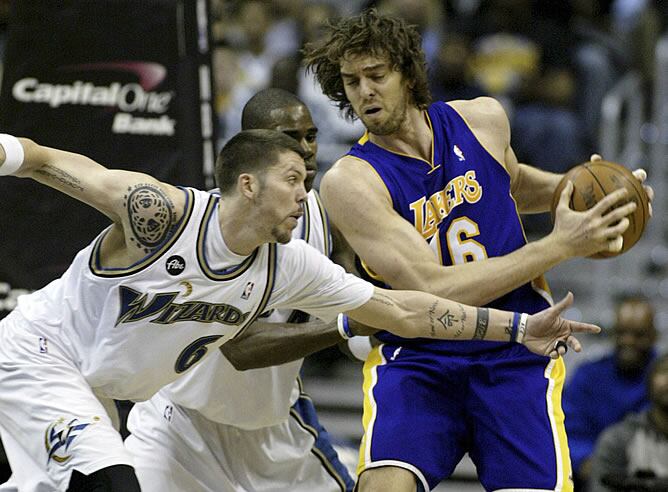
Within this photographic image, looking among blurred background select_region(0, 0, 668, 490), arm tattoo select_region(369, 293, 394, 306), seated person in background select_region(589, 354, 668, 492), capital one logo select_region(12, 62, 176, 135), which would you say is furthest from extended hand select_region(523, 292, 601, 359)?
seated person in background select_region(589, 354, 668, 492)

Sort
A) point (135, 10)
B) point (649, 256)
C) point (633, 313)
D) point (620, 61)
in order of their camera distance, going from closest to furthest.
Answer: point (135, 10) < point (633, 313) < point (649, 256) < point (620, 61)

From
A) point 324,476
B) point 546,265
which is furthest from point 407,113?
point 324,476

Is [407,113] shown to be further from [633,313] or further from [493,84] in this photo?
[493,84]

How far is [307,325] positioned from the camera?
5184 millimetres

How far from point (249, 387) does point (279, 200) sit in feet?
3.86


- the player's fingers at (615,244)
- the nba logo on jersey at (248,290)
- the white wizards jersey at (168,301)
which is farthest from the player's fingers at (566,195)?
the nba logo on jersey at (248,290)

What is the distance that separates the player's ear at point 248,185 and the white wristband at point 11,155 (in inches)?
32.9

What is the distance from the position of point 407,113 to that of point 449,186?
1.35 feet

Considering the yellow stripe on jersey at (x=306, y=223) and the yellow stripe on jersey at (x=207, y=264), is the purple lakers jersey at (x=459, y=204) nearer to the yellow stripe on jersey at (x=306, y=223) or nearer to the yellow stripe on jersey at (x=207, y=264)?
the yellow stripe on jersey at (x=306, y=223)

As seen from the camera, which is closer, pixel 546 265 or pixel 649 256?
pixel 546 265

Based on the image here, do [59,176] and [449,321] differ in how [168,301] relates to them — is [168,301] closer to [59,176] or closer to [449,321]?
[59,176]

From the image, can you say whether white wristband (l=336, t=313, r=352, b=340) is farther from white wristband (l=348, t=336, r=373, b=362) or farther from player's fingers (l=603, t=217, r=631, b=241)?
player's fingers (l=603, t=217, r=631, b=241)

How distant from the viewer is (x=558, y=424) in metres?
4.87

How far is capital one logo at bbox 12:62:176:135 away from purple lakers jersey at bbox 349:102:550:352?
1.74 meters
